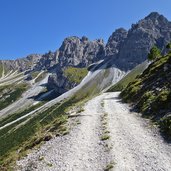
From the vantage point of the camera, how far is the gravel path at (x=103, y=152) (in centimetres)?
Result: 2111

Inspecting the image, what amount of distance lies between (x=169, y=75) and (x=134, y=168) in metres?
32.3

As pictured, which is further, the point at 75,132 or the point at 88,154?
the point at 75,132

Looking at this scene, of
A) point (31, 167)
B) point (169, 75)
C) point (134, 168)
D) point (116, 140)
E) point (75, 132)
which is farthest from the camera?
point (169, 75)

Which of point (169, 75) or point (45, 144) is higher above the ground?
point (169, 75)

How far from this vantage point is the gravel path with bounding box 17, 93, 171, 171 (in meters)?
21.1

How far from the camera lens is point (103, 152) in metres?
24.1

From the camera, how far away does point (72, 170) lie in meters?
20.9

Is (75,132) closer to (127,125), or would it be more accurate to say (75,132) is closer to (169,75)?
(127,125)

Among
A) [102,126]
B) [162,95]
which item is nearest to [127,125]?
[102,126]

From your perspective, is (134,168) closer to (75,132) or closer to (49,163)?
(49,163)

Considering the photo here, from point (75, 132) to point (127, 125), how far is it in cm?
601

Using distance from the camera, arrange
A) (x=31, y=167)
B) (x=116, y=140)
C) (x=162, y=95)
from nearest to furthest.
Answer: (x=31, y=167), (x=116, y=140), (x=162, y=95)

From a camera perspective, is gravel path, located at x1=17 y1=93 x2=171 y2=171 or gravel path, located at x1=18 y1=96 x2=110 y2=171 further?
gravel path, located at x1=18 y1=96 x2=110 y2=171

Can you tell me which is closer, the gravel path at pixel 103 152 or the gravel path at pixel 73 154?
the gravel path at pixel 103 152
